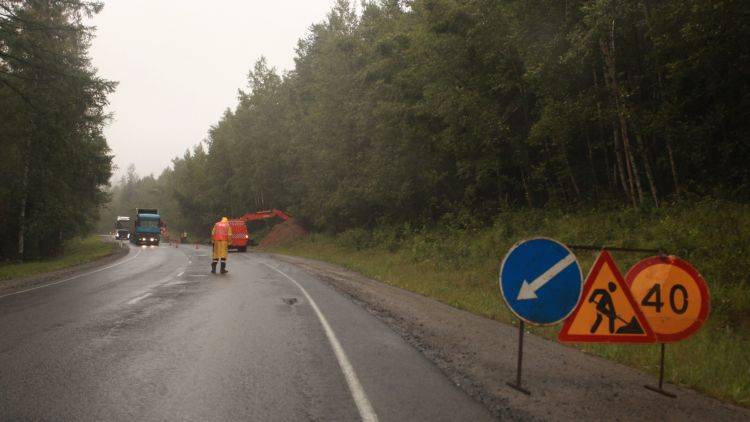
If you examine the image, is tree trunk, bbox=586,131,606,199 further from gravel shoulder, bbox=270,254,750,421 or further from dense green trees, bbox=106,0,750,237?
gravel shoulder, bbox=270,254,750,421

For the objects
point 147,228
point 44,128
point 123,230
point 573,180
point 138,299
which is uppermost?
point 44,128

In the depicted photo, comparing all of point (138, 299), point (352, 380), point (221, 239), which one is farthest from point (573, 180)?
point (352, 380)

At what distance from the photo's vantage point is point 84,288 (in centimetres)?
1400

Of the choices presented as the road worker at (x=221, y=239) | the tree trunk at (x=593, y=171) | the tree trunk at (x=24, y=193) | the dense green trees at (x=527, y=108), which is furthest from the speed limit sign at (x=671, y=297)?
the tree trunk at (x=24, y=193)

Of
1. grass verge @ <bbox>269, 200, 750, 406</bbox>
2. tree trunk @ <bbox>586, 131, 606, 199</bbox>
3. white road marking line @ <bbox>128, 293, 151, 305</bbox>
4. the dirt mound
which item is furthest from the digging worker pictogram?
the dirt mound

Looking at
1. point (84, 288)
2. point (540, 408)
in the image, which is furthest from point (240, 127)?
point (540, 408)

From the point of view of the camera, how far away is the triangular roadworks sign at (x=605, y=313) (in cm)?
512

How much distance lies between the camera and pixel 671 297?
510 centimetres

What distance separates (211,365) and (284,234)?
41424mm

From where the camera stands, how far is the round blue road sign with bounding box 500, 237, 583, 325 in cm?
507

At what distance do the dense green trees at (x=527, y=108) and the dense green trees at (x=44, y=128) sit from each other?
44.6ft

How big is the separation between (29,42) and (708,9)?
2180 centimetres

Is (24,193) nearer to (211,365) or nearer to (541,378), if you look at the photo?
(211,365)

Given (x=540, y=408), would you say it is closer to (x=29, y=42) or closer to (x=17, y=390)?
(x=17, y=390)
